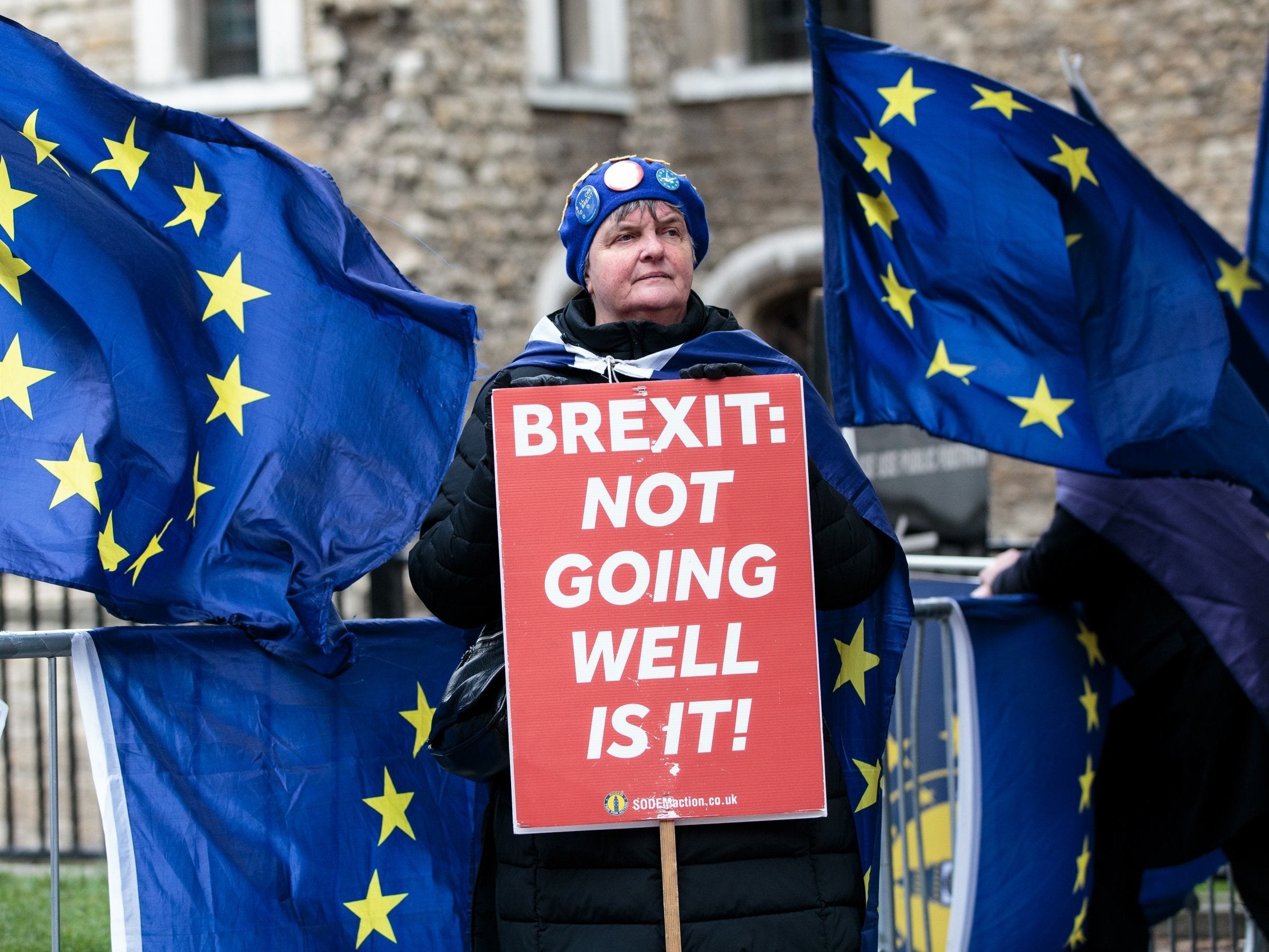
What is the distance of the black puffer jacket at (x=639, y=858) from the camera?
2.90m

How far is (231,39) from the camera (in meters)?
13.4

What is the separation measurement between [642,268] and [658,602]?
0.64 m

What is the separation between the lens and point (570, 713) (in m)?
2.94

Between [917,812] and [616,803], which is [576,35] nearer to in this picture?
[917,812]

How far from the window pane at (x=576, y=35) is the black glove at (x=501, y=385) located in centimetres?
1159

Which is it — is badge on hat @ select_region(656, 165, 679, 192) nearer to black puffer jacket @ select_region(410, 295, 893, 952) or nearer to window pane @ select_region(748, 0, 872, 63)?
black puffer jacket @ select_region(410, 295, 893, 952)

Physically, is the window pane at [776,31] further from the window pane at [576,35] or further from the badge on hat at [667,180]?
the badge on hat at [667,180]

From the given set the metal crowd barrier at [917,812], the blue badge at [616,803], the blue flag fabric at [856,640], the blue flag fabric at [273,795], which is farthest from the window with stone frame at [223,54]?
the blue badge at [616,803]

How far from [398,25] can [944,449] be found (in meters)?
6.84

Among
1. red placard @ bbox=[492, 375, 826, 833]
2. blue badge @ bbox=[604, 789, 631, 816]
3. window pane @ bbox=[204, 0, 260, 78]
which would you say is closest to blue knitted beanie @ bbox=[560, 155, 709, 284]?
red placard @ bbox=[492, 375, 826, 833]

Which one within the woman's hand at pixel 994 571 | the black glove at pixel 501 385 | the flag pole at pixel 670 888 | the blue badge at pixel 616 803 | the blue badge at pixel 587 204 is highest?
the blue badge at pixel 587 204

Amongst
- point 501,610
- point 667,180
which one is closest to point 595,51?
point 667,180

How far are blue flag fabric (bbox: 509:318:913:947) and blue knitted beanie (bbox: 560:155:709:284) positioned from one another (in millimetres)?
A: 187

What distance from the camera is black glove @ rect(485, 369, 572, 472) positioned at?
3.01 metres
